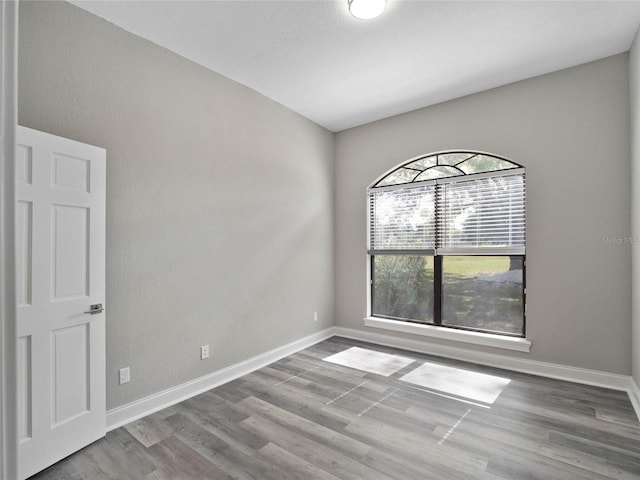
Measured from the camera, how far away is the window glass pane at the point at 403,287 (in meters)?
4.06

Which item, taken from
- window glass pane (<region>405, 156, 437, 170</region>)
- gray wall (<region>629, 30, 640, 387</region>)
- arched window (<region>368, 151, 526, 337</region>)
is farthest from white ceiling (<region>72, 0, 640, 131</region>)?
arched window (<region>368, 151, 526, 337</region>)

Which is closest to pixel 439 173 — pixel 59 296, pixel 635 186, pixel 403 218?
pixel 403 218

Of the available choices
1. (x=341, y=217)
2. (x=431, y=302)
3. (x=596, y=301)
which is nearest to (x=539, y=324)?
(x=596, y=301)

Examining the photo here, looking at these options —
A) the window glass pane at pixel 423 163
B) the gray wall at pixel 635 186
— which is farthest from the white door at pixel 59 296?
the gray wall at pixel 635 186

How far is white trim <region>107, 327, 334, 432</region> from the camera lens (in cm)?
239

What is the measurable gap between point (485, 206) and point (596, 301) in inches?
52.7

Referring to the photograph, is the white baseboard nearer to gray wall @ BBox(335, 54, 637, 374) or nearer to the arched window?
gray wall @ BBox(335, 54, 637, 374)

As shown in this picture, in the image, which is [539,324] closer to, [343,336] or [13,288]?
[343,336]

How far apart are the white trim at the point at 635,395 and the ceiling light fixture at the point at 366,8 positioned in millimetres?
3550

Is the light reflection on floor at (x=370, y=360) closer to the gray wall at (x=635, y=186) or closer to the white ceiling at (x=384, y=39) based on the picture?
the gray wall at (x=635, y=186)

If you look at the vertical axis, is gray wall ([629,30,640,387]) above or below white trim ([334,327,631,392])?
above

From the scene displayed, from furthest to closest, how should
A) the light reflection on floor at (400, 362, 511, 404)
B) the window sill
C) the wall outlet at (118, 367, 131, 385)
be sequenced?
the window sill → the light reflection on floor at (400, 362, 511, 404) → the wall outlet at (118, 367, 131, 385)

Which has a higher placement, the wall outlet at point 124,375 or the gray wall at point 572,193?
the gray wall at point 572,193

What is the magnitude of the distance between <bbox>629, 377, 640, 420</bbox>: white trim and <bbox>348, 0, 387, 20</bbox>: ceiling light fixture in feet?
11.6
